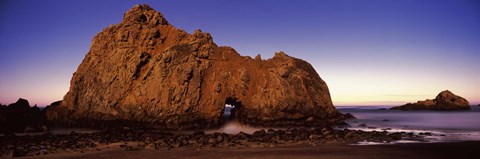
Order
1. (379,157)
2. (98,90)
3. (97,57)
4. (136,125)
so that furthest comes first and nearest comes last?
(97,57)
(98,90)
(136,125)
(379,157)

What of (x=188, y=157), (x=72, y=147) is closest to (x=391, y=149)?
(x=188, y=157)

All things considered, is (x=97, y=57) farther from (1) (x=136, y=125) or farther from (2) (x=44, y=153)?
(2) (x=44, y=153)

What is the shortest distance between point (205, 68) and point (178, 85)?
4054mm

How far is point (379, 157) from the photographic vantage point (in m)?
16.5

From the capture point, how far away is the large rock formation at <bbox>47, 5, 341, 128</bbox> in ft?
130

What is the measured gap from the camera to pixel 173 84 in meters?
39.9

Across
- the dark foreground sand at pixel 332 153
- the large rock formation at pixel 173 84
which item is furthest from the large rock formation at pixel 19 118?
the dark foreground sand at pixel 332 153

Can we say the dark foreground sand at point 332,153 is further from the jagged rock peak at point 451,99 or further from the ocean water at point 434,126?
the jagged rock peak at point 451,99

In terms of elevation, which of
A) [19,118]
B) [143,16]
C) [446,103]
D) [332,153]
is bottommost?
[332,153]

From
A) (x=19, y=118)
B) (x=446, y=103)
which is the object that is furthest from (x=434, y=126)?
(x=446, y=103)

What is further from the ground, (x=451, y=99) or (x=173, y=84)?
(x=451, y=99)

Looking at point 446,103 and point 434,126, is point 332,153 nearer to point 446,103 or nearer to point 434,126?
point 434,126

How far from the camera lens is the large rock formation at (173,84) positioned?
130ft

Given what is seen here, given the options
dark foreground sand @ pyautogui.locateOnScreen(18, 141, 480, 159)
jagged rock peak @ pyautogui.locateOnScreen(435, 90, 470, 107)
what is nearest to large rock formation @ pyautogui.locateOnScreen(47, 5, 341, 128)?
dark foreground sand @ pyautogui.locateOnScreen(18, 141, 480, 159)
